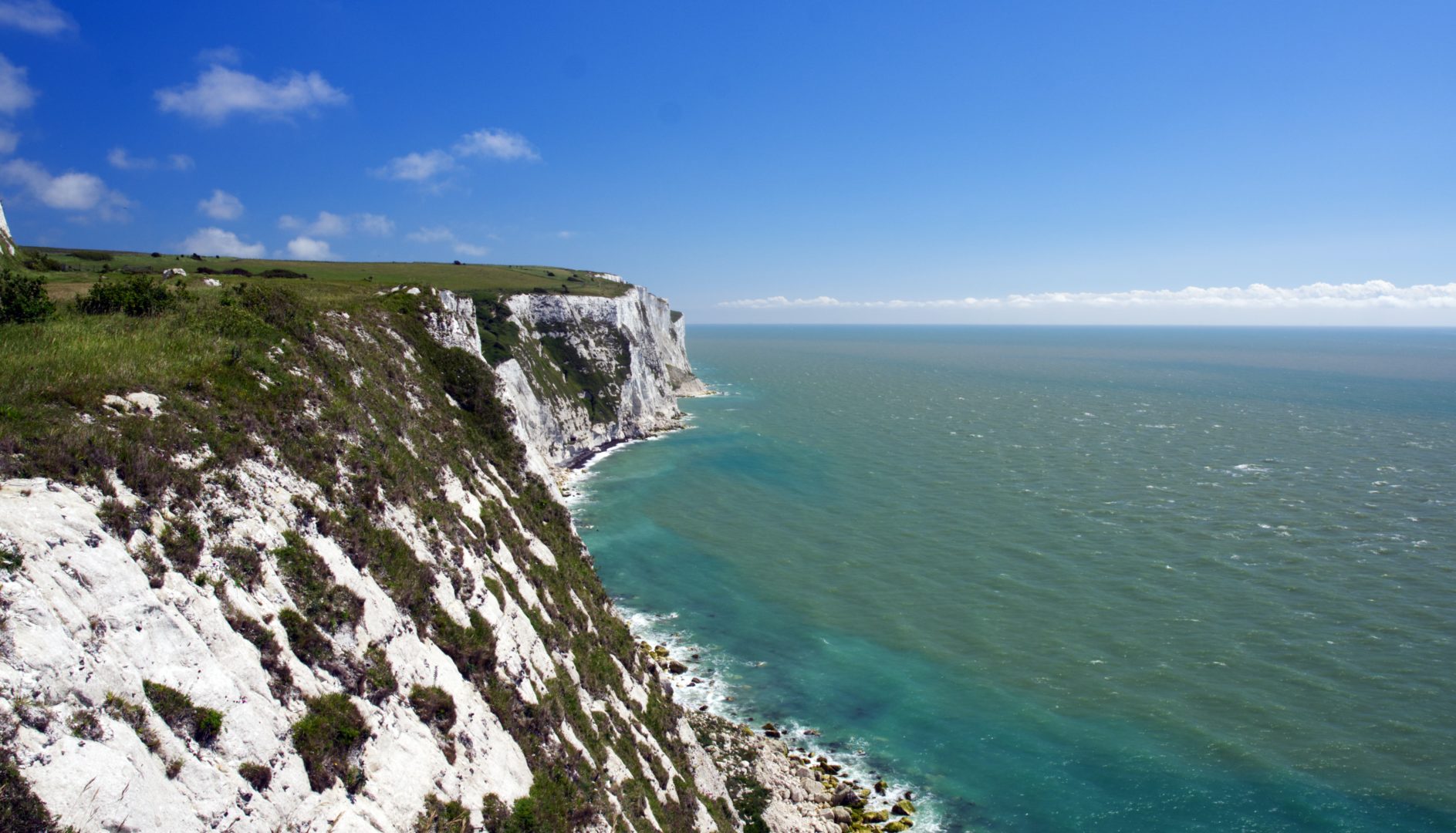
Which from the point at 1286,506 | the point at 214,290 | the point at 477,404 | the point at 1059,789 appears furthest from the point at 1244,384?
the point at 214,290

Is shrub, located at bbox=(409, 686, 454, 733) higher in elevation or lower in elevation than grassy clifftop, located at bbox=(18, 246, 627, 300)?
lower

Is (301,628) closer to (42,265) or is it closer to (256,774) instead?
(256,774)

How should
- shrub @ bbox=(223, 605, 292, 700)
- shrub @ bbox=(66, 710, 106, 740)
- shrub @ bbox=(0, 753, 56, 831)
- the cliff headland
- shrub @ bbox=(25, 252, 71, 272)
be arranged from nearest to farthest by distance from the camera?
shrub @ bbox=(0, 753, 56, 831) < shrub @ bbox=(66, 710, 106, 740) < the cliff headland < shrub @ bbox=(223, 605, 292, 700) < shrub @ bbox=(25, 252, 71, 272)

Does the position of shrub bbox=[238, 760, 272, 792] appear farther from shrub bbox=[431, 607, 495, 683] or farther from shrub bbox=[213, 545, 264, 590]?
Result: shrub bbox=[431, 607, 495, 683]

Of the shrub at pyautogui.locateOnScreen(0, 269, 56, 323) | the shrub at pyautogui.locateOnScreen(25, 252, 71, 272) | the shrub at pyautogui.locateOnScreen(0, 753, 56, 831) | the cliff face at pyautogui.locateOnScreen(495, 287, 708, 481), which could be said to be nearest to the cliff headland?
the shrub at pyautogui.locateOnScreen(0, 753, 56, 831)

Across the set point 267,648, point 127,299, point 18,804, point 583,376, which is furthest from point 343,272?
point 18,804

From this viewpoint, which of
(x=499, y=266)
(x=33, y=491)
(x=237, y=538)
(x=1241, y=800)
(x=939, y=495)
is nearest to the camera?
(x=33, y=491)

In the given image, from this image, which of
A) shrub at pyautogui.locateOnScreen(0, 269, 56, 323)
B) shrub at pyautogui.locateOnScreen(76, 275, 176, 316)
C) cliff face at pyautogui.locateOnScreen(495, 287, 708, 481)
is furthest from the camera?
cliff face at pyautogui.locateOnScreen(495, 287, 708, 481)

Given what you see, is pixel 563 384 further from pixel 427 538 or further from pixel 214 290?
pixel 427 538
